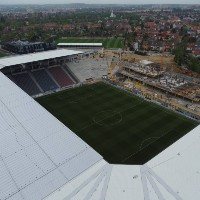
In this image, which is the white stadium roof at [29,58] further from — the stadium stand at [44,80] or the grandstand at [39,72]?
the stadium stand at [44,80]

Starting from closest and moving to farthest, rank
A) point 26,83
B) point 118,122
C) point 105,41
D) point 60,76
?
point 118,122
point 26,83
point 60,76
point 105,41

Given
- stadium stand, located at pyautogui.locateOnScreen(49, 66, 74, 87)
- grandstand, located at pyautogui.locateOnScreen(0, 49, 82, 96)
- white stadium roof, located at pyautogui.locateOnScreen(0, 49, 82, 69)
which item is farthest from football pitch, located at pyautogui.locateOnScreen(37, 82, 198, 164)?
white stadium roof, located at pyautogui.locateOnScreen(0, 49, 82, 69)

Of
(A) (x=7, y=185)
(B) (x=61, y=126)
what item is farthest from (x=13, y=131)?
(A) (x=7, y=185)

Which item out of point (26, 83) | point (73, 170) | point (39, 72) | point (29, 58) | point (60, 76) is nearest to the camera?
point (73, 170)

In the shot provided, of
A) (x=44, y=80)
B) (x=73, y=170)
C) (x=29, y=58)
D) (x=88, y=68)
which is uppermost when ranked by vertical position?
(x=73, y=170)

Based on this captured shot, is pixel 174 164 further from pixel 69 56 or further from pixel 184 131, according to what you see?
pixel 69 56

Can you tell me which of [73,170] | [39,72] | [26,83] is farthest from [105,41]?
[73,170]

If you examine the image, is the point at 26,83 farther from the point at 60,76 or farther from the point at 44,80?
the point at 60,76
